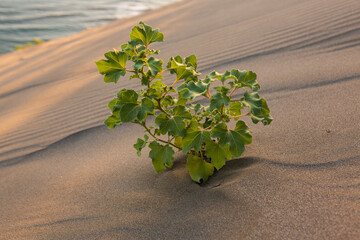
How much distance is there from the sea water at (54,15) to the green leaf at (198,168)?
8.44 m

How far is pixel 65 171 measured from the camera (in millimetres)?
2588

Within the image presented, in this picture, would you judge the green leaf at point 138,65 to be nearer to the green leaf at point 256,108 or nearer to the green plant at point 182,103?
the green plant at point 182,103

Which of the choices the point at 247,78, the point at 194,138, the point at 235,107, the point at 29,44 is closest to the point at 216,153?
the point at 194,138

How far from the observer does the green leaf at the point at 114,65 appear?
1.60 metres

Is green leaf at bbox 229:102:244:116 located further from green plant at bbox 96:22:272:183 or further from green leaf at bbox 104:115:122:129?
green leaf at bbox 104:115:122:129

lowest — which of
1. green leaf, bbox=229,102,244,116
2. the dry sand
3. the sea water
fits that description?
the dry sand

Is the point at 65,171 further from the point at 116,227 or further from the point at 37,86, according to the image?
the point at 37,86

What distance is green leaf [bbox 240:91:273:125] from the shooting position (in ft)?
5.17

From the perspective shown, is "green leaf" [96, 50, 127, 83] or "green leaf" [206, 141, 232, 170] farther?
"green leaf" [206, 141, 232, 170]

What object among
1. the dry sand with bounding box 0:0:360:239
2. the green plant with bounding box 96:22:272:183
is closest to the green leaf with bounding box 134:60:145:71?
the green plant with bounding box 96:22:272:183

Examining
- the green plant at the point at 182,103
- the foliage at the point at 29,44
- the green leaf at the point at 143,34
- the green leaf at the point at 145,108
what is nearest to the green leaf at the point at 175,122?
the green plant at the point at 182,103

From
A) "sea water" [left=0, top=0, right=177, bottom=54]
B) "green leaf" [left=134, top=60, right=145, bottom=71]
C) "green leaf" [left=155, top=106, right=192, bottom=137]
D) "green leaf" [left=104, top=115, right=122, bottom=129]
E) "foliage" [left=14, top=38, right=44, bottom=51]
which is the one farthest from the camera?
"sea water" [left=0, top=0, right=177, bottom=54]

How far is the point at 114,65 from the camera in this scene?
1.63 meters

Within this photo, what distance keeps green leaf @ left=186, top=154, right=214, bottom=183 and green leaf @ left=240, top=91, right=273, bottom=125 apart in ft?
1.24
